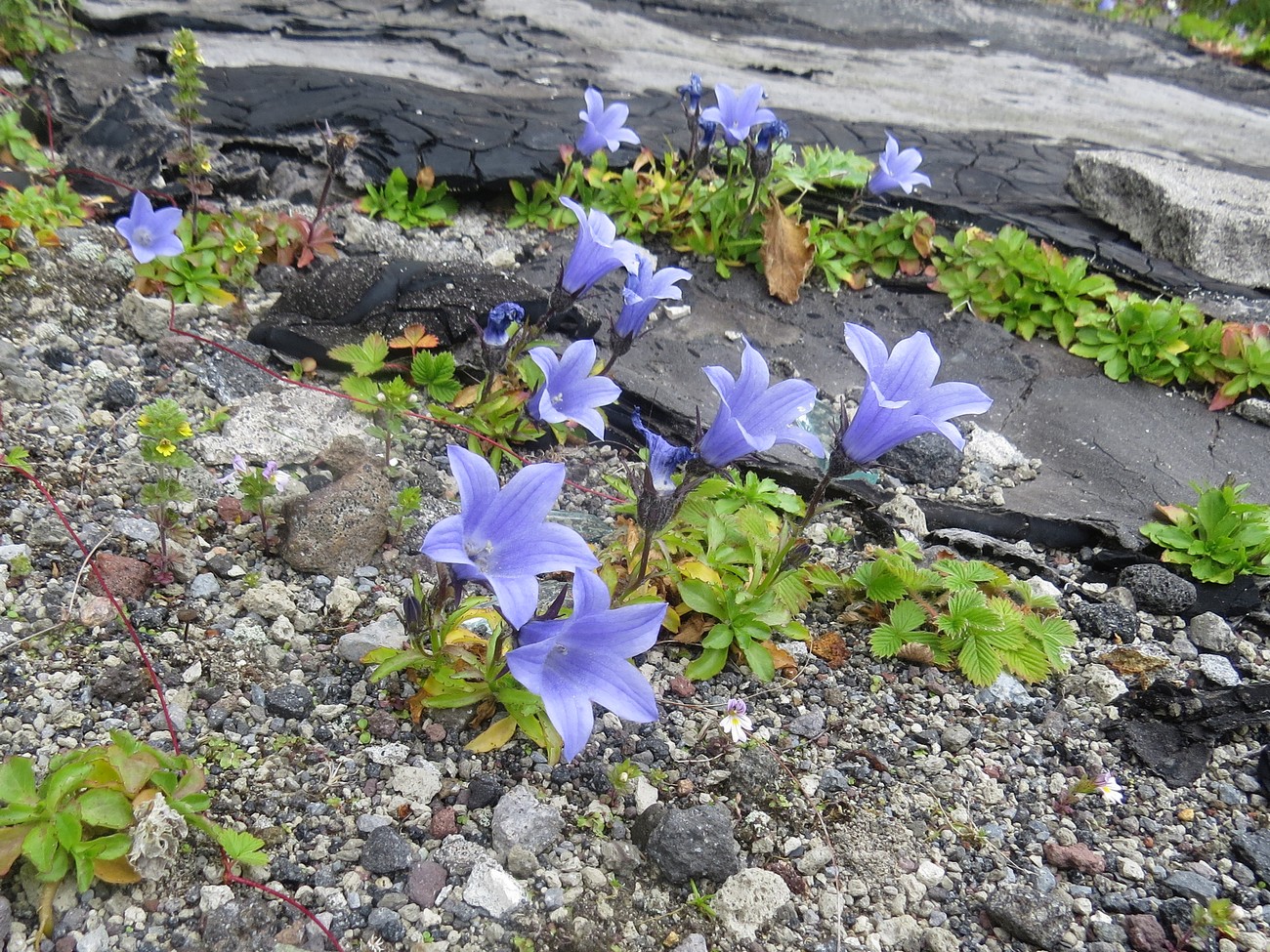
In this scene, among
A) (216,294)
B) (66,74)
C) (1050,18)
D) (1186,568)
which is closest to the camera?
(1186,568)

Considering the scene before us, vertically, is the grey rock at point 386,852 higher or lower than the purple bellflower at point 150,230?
lower

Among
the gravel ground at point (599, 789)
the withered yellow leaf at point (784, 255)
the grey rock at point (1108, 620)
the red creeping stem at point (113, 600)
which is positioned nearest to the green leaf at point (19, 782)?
the gravel ground at point (599, 789)

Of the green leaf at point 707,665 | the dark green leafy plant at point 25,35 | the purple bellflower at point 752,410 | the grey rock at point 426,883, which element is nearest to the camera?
the grey rock at point 426,883

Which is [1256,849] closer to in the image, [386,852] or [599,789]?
[599,789]

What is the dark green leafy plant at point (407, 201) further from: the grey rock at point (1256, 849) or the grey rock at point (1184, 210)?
the grey rock at point (1256, 849)

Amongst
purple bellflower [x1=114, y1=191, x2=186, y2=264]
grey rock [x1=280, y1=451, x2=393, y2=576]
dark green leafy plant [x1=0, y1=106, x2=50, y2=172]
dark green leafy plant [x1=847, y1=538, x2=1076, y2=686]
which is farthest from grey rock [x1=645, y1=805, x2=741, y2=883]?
dark green leafy plant [x1=0, y1=106, x2=50, y2=172]

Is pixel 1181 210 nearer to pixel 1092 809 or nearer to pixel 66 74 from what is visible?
pixel 1092 809

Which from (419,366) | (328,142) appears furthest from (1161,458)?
(328,142)

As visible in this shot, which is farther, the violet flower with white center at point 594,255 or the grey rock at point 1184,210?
the grey rock at point 1184,210
